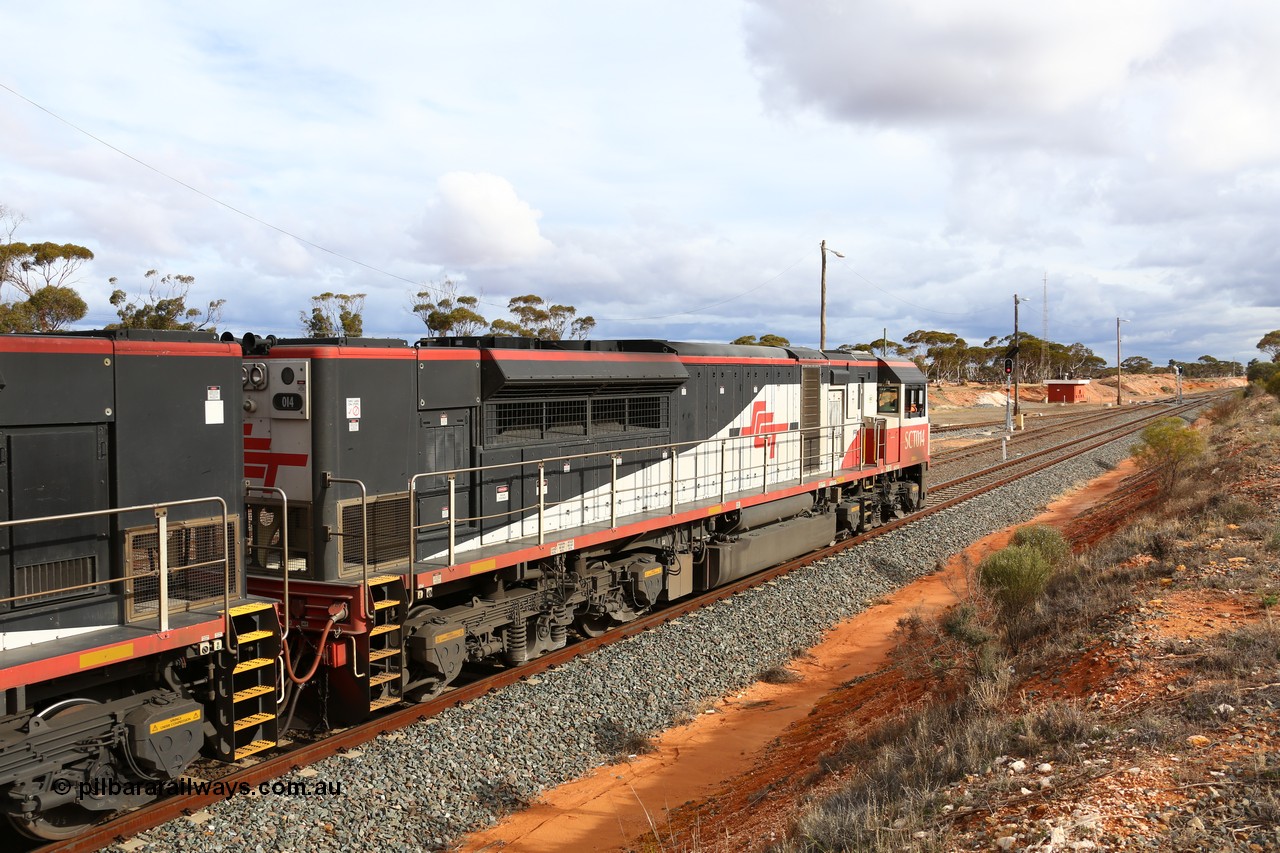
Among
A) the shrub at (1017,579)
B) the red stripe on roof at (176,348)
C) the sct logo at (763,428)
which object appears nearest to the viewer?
the red stripe on roof at (176,348)

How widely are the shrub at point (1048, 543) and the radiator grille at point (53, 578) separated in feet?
41.2

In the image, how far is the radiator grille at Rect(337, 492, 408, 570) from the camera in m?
8.27

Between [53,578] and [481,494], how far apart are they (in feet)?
14.1

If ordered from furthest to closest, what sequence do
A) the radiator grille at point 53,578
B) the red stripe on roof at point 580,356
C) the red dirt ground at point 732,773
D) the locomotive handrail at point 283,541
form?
1. the red stripe on roof at point 580,356
2. the locomotive handrail at point 283,541
3. the red dirt ground at point 732,773
4. the radiator grille at point 53,578

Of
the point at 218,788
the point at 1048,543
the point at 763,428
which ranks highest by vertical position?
the point at 763,428

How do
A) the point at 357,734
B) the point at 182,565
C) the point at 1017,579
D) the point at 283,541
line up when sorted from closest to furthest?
the point at 182,565
the point at 357,734
the point at 283,541
the point at 1017,579

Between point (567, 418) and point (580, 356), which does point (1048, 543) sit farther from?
point (580, 356)

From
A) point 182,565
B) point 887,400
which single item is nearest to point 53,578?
point 182,565

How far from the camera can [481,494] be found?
9656 millimetres

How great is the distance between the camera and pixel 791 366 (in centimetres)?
1619

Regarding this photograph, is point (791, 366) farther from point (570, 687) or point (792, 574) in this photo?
point (570, 687)

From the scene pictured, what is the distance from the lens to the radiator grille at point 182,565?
21.5ft

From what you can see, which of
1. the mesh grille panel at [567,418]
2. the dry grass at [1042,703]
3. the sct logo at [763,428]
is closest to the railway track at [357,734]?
the sct logo at [763,428]

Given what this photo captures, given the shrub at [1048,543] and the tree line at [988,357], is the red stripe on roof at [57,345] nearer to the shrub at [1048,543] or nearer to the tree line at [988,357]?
the shrub at [1048,543]
